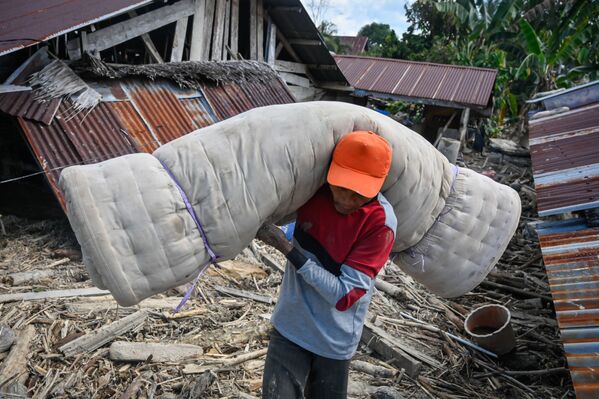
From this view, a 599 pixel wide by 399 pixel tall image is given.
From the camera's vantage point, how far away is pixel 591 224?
3816 millimetres

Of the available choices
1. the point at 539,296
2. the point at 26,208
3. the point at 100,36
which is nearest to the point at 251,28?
the point at 100,36

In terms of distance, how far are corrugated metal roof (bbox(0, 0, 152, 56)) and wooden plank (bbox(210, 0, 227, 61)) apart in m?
2.41

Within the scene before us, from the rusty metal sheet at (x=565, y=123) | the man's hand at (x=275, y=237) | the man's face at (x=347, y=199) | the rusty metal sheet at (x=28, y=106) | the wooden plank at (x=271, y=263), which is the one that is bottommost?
the wooden plank at (x=271, y=263)

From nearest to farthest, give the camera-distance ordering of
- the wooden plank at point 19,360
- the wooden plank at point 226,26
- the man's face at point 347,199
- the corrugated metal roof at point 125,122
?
the man's face at point 347,199, the wooden plank at point 19,360, the corrugated metal roof at point 125,122, the wooden plank at point 226,26

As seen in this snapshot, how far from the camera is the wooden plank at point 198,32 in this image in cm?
838

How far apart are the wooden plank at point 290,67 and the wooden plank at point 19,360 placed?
8573 mm

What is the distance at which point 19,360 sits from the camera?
3541mm

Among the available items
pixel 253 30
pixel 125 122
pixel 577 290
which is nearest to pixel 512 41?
pixel 253 30

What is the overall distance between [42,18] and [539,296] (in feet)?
26.0

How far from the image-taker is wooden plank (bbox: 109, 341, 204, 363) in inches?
147

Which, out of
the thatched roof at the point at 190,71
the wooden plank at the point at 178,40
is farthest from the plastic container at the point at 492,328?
the wooden plank at the point at 178,40

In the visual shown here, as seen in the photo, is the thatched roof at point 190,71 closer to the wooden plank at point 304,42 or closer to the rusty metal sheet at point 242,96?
the rusty metal sheet at point 242,96

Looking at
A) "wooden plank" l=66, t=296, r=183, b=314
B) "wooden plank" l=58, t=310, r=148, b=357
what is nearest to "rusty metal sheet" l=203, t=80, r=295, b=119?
"wooden plank" l=66, t=296, r=183, b=314

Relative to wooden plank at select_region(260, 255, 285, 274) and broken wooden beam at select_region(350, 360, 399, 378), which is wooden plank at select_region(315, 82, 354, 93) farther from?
broken wooden beam at select_region(350, 360, 399, 378)
